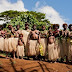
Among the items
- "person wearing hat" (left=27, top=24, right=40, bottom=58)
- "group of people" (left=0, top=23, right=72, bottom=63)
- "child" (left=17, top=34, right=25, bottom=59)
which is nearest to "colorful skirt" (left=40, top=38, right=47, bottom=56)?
"group of people" (left=0, top=23, right=72, bottom=63)

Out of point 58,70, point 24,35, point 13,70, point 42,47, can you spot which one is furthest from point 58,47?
point 13,70

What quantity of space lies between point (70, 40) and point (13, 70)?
2.49 m

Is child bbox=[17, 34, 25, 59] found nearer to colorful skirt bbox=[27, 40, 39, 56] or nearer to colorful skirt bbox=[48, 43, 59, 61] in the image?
colorful skirt bbox=[27, 40, 39, 56]

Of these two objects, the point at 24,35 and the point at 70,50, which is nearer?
the point at 70,50

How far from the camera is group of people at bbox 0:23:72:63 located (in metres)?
4.94

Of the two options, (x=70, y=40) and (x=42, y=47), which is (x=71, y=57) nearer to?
(x=70, y=40)

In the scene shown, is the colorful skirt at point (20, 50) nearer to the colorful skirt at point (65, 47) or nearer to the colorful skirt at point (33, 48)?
the colorful skirt at point (33, 48)

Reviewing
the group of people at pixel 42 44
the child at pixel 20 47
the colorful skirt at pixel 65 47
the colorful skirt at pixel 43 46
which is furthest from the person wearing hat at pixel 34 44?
the colorful skirt at pixel 65 47

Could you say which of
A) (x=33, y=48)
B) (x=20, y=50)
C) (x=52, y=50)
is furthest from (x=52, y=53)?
(x=20, y=50)

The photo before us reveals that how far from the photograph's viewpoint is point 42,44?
5.18 m

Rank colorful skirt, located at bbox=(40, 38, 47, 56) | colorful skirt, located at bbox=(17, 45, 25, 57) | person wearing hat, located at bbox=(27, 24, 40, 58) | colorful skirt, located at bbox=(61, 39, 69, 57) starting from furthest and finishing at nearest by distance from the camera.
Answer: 1. colorful skirt, located at bbox=(17, 45, 25, 57)
2. person wearing hat, located at bbox=(27, 24, 40, 58)
3. colorful skirt, located at bbox=(40, 38, 47, 56)
4. colorful skirt, located at bbox=(61, 39, 69, 57)

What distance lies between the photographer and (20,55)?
5324mm

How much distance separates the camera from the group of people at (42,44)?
4.94m

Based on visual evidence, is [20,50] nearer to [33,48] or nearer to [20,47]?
[20,47]
